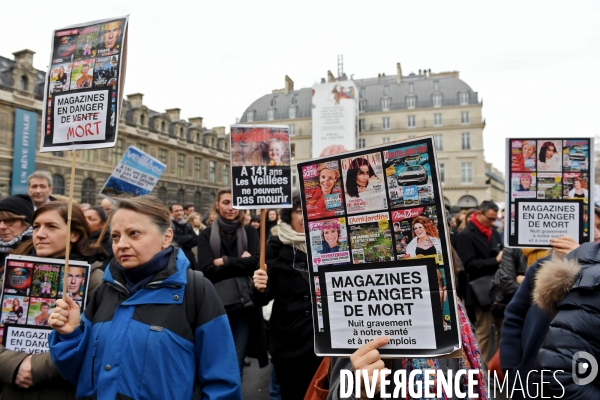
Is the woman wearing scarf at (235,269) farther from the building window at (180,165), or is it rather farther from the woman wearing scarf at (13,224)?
the building window at (180,165)

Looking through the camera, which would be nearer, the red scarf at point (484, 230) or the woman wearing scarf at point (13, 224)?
the woman wearing scarf at point (13, 224)

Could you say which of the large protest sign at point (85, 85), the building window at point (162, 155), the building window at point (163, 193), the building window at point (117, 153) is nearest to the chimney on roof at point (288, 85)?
the building window at point (162, 155)

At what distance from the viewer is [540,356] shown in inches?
71.7

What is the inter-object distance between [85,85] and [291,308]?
6.74 ft

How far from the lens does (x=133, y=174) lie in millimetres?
5312

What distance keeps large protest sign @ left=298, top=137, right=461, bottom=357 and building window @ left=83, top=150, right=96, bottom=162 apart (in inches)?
1343

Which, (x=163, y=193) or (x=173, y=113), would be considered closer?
(x=163, y=193)

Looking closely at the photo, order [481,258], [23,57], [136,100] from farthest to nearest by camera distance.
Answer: [136,100]
[23,57]
[481,258]

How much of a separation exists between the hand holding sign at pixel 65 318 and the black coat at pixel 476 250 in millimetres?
4717

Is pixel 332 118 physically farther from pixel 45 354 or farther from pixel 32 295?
pixel 45 354

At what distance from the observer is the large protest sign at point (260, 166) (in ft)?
13.9

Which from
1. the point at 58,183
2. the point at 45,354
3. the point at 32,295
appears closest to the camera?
the point at 45,354

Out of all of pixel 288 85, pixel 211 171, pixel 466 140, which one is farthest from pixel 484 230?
pixel 288 85

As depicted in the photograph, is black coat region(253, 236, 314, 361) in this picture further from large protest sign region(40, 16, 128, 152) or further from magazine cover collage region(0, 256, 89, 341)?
large protest sign region(40, 16, 128, 152)
